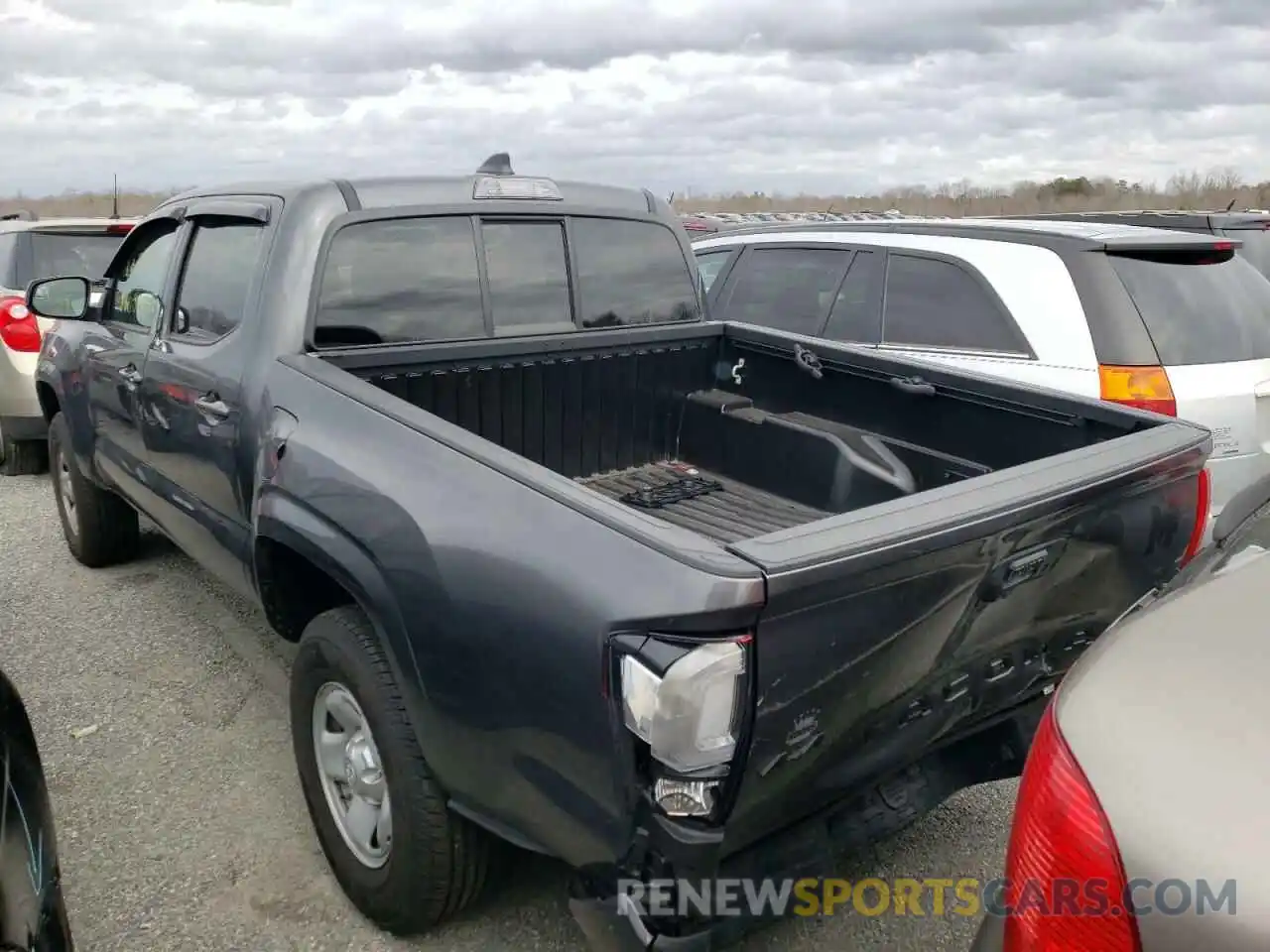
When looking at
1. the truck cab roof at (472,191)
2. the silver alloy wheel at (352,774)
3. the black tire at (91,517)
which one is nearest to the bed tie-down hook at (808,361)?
the truck cab roof at (472,191)

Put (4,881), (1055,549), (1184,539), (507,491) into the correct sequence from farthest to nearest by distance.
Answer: (1184,539)
(1055,549)
(507,491)
(4,881)

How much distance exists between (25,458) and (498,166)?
16.9 ft

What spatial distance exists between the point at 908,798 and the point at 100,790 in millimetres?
2576

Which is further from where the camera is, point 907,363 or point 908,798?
point 907,363

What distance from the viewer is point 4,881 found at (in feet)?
6.13

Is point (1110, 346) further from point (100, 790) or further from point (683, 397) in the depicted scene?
point (100, 790)

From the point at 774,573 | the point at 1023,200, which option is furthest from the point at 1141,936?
the point at 1023,200

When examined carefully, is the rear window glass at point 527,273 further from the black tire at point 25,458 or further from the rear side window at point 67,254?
the black tire at point 25,458

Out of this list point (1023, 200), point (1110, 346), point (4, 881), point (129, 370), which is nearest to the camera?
point (4, 881)

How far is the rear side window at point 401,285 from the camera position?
3139 mm

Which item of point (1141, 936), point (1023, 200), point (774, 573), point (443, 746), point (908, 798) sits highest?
point (1023, 200)

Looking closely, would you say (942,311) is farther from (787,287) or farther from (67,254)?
(67,254)

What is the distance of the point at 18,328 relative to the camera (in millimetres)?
6660

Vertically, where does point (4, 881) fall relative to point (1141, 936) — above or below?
below
